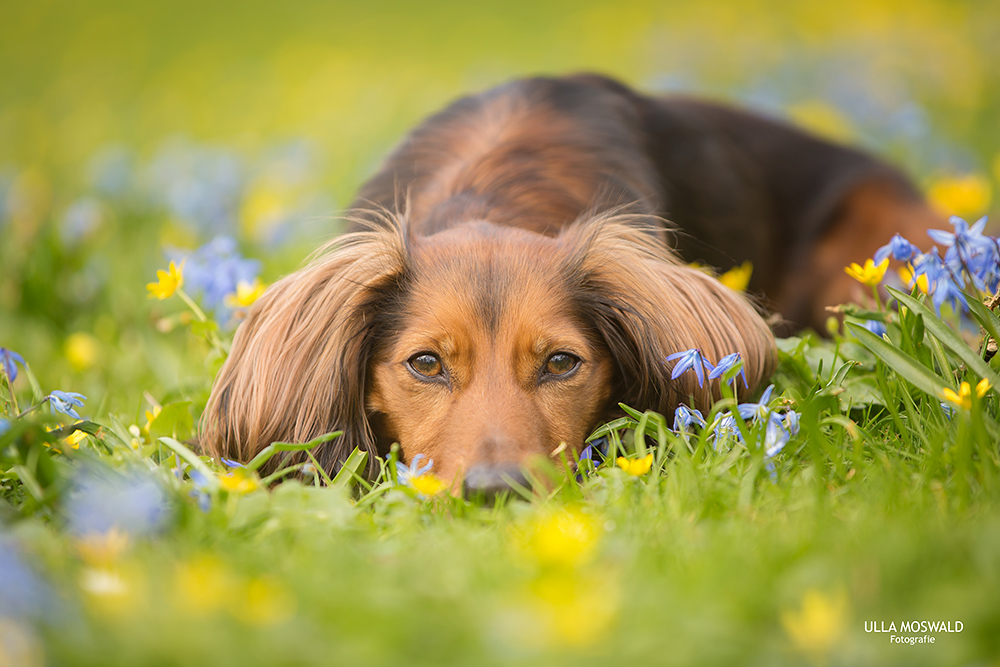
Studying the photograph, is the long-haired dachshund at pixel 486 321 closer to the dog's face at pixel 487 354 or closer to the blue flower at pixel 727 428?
the dog's face at pixel 487 354

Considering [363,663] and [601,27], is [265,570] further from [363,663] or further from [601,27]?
[601,27]

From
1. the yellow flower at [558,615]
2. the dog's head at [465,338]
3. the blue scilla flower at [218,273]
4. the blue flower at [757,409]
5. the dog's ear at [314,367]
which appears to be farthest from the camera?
the blue scilla flower at [218,273]

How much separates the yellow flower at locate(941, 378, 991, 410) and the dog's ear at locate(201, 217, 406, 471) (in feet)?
5.31

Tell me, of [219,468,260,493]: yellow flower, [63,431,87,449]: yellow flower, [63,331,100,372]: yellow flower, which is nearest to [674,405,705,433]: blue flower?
[219,468,260,493]: yellow flower

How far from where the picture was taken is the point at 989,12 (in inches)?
451

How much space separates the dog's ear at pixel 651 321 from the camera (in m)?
2.84

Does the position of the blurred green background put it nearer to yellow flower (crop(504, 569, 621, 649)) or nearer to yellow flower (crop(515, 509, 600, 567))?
yellow flower (crop(515, 509, 600, 567))

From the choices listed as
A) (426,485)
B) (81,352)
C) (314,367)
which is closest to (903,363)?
(426,485)

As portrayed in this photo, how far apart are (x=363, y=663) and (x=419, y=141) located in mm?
2845

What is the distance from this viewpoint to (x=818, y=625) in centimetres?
134

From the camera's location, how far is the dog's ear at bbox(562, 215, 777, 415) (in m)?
2.84

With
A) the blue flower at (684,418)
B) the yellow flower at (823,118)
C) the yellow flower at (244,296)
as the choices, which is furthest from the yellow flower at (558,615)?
the yellow flower at (823,118)

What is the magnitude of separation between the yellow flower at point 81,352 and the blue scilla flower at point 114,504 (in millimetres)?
2127

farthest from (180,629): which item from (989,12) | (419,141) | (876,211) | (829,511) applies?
(989,12)
